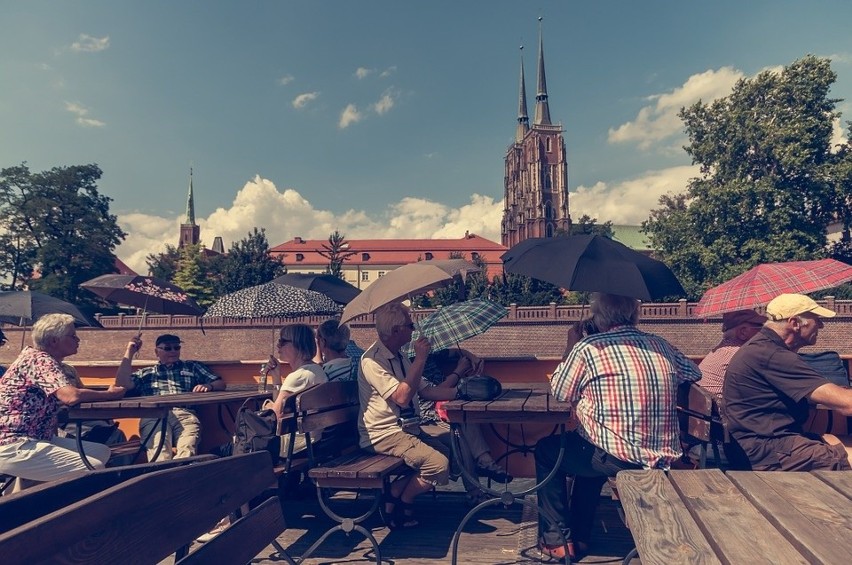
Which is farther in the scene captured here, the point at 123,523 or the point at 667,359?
the point at 667,359

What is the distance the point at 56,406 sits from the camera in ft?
13.9

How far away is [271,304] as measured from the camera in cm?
682

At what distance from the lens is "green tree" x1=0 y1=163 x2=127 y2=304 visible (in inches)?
1631

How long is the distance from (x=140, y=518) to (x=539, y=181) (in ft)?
269

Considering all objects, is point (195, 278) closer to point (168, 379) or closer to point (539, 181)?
point (539, 181)

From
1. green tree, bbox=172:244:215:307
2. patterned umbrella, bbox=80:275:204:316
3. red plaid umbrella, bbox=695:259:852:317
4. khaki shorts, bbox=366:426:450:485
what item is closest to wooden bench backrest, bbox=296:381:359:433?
khaki shorts, bbox=366:426:450:485

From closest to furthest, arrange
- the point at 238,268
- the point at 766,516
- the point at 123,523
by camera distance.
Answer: the point at 123,523
the point at 766,516
the point at 238,268

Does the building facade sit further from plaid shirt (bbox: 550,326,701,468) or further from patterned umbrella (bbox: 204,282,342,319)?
plaid shirt (bbox: 550,326,701,468)

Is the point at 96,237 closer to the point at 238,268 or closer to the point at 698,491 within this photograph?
the point at 238,268

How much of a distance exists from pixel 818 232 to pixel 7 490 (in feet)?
105

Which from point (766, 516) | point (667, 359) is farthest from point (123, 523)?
point (667, 359)

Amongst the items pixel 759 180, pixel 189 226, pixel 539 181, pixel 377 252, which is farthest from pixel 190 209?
pixel 759 180

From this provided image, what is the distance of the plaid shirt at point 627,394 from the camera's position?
3365 mm

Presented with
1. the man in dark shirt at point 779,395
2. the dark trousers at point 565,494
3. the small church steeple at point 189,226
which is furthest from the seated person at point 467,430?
the small church steeple at point 189,226
